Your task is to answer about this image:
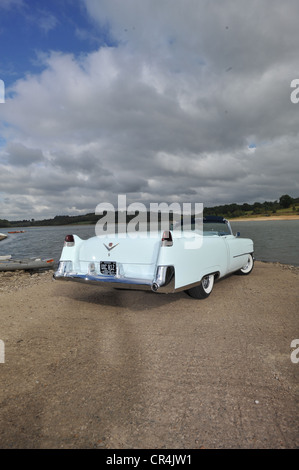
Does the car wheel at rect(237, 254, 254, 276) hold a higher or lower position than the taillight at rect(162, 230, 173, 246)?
lower

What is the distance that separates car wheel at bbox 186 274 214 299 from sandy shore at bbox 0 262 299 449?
226mm

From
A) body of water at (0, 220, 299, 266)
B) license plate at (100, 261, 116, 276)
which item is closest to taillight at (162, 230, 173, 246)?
license plate at (100, 261, 116, 276)

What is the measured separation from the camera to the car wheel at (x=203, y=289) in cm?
493

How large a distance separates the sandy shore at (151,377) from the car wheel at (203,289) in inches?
8.9

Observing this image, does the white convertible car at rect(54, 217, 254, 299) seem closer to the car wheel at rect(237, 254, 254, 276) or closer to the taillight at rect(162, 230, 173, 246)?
the taillight at rect(162, 230, 173, 246)

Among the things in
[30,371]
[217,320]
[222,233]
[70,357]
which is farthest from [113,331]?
[222,233]

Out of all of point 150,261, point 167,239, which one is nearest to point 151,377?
point 150,261

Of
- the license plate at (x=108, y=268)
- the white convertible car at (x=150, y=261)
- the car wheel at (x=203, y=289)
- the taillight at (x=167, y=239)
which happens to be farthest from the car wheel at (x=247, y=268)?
the license plate at (x=108, y=268)

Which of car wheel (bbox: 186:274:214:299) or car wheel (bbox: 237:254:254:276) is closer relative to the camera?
car wheel (bbox: 186:274:214:299)

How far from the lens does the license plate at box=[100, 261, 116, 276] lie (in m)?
4.44

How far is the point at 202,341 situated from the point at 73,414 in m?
1.77

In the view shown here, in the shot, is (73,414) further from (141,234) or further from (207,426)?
(141,234)

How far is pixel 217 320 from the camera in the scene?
4.05m
